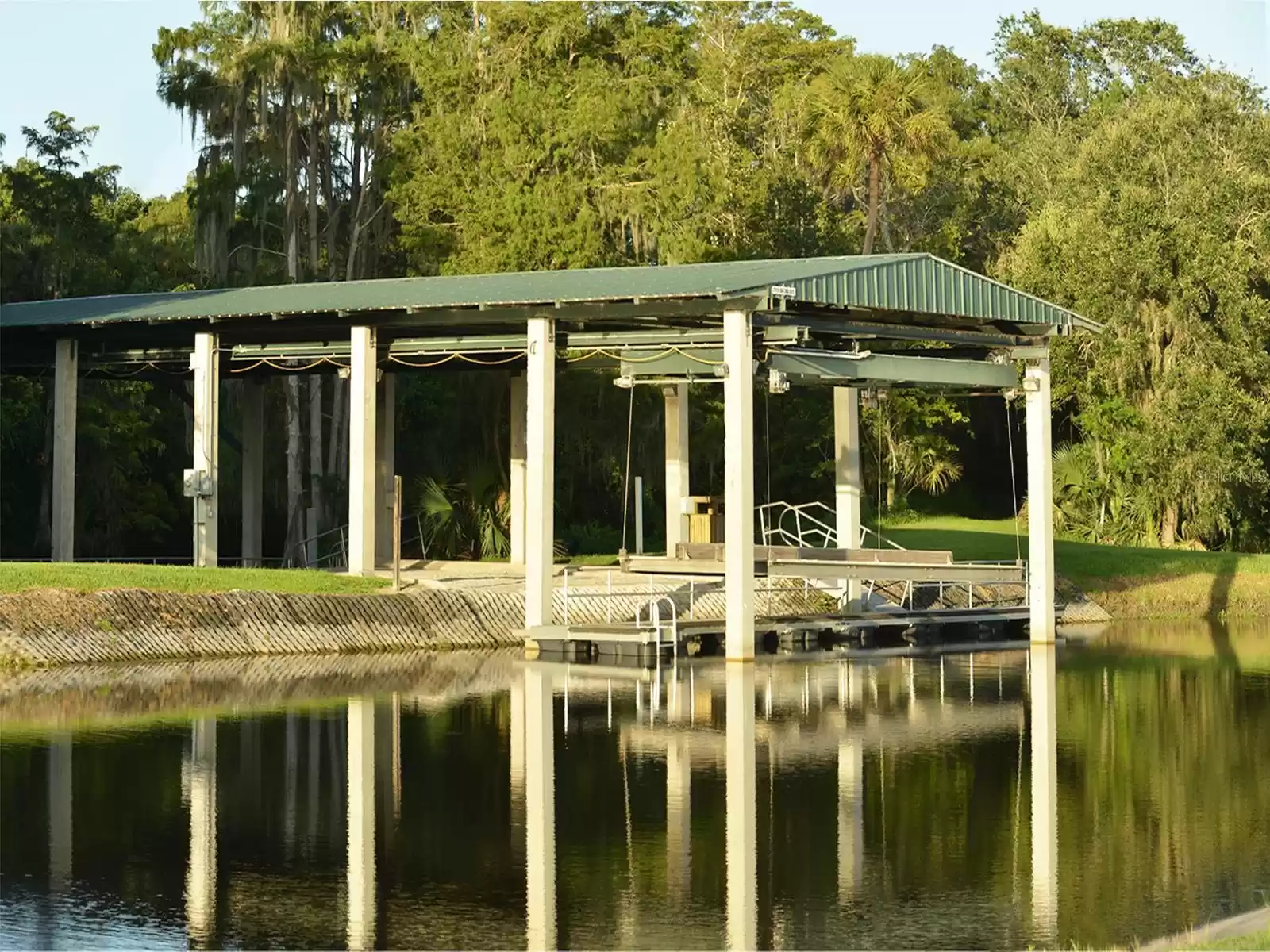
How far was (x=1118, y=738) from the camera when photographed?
23.4 m

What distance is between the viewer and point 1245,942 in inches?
470

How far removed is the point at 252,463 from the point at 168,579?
1245 cm

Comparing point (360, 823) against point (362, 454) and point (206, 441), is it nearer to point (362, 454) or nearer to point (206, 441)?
point (362, 454)

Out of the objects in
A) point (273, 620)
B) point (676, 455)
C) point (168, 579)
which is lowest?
point (273, 620)

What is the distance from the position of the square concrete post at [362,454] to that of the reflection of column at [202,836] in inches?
479

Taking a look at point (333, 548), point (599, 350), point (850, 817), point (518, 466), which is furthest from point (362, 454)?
point (850, 817)

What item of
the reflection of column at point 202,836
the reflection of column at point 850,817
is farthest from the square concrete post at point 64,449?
the reflection of column at point 850,817

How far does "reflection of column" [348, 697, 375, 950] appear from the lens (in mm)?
13501

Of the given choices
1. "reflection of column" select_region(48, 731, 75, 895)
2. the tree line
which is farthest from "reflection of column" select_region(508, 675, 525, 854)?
the tree line

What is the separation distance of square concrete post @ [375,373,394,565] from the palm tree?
14.8 m

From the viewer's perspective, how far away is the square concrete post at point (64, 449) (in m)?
38.5

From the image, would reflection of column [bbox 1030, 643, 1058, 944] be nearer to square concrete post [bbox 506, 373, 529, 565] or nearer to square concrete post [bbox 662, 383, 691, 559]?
square concrete post [bbox 662, 383, 691, 559]

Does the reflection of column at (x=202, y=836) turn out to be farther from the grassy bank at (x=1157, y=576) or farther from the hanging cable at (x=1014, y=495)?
the grassy bank at (x=1157, y=576)

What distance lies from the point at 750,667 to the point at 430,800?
1220 centimetres
